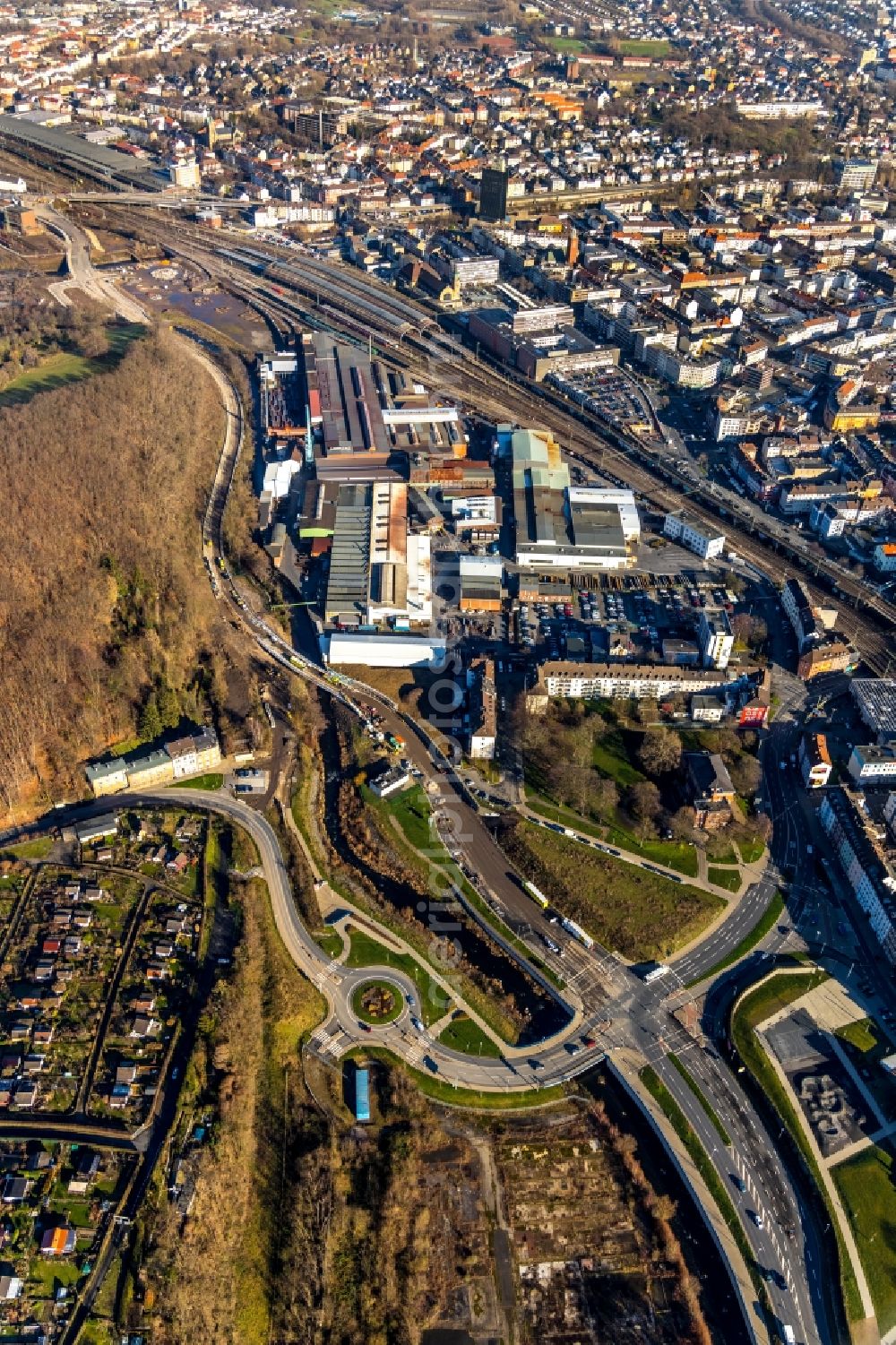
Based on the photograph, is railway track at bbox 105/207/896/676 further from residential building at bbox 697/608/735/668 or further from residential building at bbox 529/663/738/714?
residential building at bbox 529/663/738/714

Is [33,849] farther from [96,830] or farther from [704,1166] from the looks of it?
[704,1166]

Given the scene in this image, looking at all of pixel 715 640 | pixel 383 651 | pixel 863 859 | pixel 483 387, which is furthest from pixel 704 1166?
pixel 483 387

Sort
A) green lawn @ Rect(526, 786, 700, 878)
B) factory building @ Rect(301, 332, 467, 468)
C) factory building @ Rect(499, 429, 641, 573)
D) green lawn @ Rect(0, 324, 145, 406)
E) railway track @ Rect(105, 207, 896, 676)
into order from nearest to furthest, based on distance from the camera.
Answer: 1. green lawn @ Rect(526, 786, 700, 878)
2. railway track @ Rect(105, 207, 896, 676)
3. factory building @ Rect(499, 429, 641, 573)
4. factory building @ Rect(301, 332, 467, 468)
5. green lawn @ Rect(0, 324, 145, 406)

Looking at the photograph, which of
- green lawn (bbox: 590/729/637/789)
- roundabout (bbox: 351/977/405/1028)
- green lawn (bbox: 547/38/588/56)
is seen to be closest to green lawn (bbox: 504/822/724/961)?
green lawn (bbox: 590/729/637/789)

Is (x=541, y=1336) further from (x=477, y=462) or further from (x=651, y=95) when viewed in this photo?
(x=651, y=95)

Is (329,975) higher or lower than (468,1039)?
higher

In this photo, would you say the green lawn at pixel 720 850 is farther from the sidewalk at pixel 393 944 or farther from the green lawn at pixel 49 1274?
the green lawn at pixel 49 1274

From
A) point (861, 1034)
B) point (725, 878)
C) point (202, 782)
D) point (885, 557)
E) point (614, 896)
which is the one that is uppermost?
point (885, 557)

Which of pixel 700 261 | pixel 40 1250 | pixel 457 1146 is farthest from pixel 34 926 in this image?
pixel 700 261
